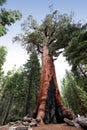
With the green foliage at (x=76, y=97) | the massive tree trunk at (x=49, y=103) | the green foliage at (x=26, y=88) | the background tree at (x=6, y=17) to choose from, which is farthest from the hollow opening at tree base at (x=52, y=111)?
the green foliage at (x=76, y=97)

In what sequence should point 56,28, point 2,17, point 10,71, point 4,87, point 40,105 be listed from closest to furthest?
point 2,17
point 40,105
point 56,28
point 4,87
point 10,71

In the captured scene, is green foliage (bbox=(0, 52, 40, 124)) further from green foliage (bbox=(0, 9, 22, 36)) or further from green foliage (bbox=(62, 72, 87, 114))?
green foliage (bbox=(0, 9, 22, 36))

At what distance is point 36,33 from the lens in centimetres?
2172

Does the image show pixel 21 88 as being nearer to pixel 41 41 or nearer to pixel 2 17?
pixel 41 41

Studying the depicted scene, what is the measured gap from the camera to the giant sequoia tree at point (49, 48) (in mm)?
15775

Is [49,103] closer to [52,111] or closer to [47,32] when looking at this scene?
[52,111]

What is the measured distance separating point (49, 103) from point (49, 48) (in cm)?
544

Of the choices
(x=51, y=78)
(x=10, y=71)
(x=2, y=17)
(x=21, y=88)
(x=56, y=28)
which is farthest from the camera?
(x=10, y=71)

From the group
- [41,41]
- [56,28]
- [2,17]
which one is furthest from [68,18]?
[2,17]

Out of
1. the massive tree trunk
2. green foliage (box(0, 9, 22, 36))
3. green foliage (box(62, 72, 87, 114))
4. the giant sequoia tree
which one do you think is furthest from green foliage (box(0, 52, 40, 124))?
green foliage (box(0, 9, 22, 36))

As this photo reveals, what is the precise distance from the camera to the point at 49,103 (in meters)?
16.2

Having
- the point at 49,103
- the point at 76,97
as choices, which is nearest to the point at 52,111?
the point at 49,103

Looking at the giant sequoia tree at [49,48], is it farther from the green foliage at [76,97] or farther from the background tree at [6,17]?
the green foliage at [76,97]

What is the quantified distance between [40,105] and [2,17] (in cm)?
805
